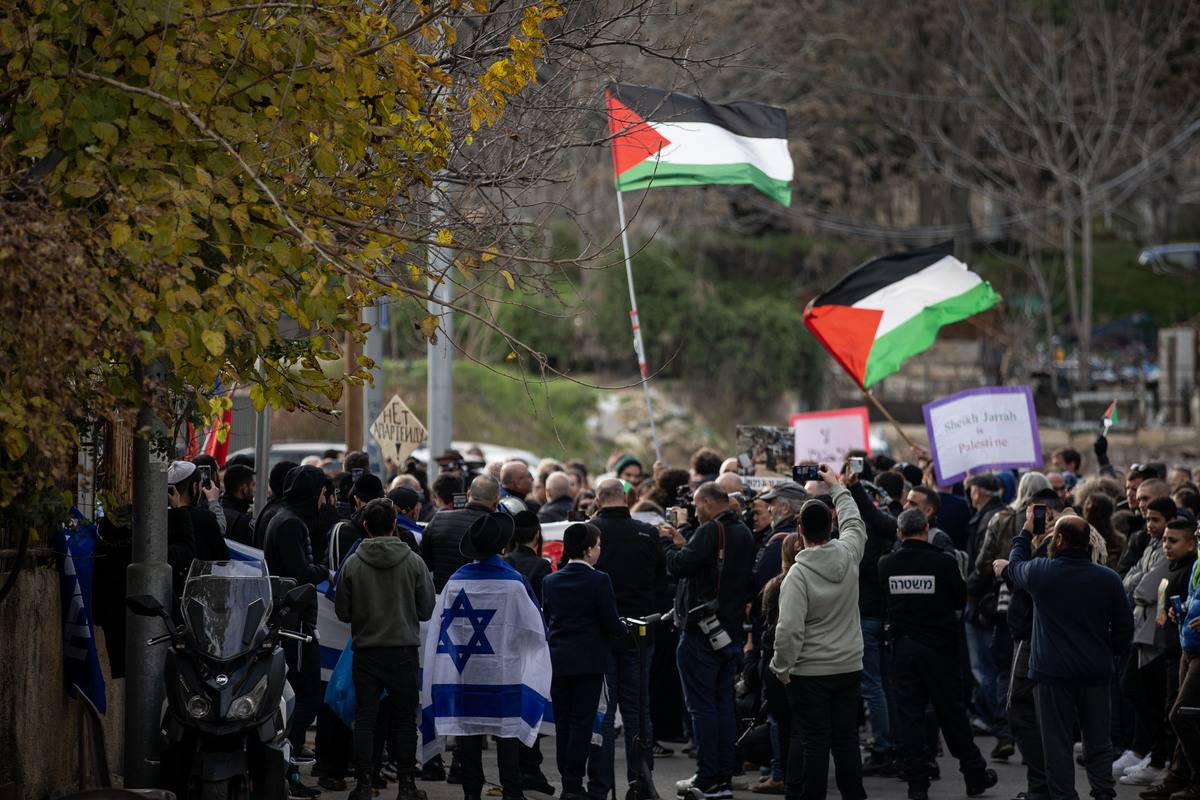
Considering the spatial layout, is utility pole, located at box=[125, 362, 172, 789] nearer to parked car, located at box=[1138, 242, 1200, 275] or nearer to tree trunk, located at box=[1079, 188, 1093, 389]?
tree trunk, located at box=[1079, 188, 1093, 389]

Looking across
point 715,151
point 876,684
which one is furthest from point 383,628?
point 715,151

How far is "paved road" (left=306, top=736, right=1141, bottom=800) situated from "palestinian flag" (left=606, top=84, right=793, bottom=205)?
500cm

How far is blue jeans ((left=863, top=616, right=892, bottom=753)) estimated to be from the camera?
11664 millimetres

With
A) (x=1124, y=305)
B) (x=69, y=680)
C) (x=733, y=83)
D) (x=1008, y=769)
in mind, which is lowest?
(x=1008, y=769)

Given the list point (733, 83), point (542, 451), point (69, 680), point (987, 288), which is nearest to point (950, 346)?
point (733, 83)

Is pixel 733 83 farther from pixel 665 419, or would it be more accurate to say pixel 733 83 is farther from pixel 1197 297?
pixel 1197 297

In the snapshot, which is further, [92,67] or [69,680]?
[69,680]

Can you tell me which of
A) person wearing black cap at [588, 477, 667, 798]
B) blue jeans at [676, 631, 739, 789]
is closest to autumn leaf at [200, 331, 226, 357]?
person wearing black cap at [588, 477, 667, 798]

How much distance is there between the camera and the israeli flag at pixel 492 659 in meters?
9.74

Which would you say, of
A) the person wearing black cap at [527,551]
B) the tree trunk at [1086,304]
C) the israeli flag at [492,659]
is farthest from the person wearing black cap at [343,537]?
the tree trunk at [1086,304]

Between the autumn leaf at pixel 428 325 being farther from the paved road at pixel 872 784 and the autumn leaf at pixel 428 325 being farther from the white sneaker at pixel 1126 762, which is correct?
the white sneaker at pixel 1126 762

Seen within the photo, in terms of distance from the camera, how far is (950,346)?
43.0 m

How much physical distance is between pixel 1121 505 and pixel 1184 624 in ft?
10.1

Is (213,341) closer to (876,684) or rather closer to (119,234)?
(119,234)
